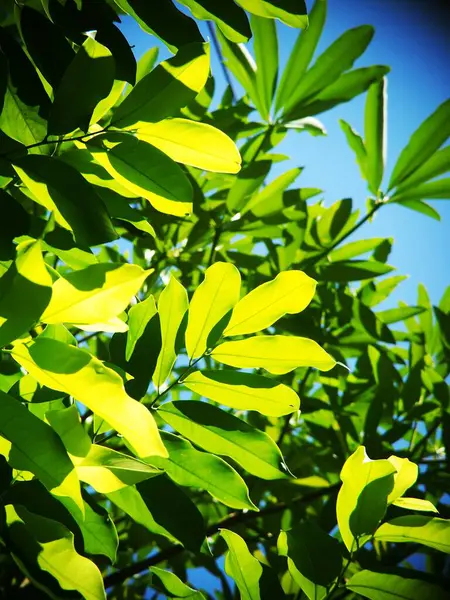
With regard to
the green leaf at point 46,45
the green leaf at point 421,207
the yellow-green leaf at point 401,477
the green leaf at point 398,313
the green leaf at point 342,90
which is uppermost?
the green leaf at point 342,90

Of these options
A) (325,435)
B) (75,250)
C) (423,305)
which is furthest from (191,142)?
(423,305)

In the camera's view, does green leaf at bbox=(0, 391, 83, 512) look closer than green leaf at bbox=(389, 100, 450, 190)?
Yes

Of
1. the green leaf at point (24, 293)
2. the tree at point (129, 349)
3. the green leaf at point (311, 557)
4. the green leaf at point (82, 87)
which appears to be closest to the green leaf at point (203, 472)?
the tree at point (129, 349)

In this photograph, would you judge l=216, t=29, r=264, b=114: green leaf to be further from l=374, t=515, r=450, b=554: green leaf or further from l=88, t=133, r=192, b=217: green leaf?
l=374, t=515, r=450, b=554: green leaf

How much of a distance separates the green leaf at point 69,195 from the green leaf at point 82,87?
0.03 m

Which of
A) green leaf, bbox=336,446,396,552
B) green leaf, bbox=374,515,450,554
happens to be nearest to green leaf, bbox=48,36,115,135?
green leaf, bbox=336,446,396,552

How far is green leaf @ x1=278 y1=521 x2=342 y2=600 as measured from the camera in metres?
0.53

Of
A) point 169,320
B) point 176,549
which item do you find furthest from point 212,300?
point 176,549

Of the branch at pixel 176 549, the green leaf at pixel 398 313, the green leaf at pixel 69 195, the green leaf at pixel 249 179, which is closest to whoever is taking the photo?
the green leaf at pixel 69 195

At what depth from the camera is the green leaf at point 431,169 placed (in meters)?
0.93

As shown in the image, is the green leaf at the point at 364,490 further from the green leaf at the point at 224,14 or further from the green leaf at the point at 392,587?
the green leaf at the point at 224,14

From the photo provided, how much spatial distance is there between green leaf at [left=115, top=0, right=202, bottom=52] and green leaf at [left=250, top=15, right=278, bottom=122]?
0.47 m

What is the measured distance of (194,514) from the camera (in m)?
0.50

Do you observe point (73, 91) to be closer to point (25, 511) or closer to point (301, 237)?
point (25, 511)
